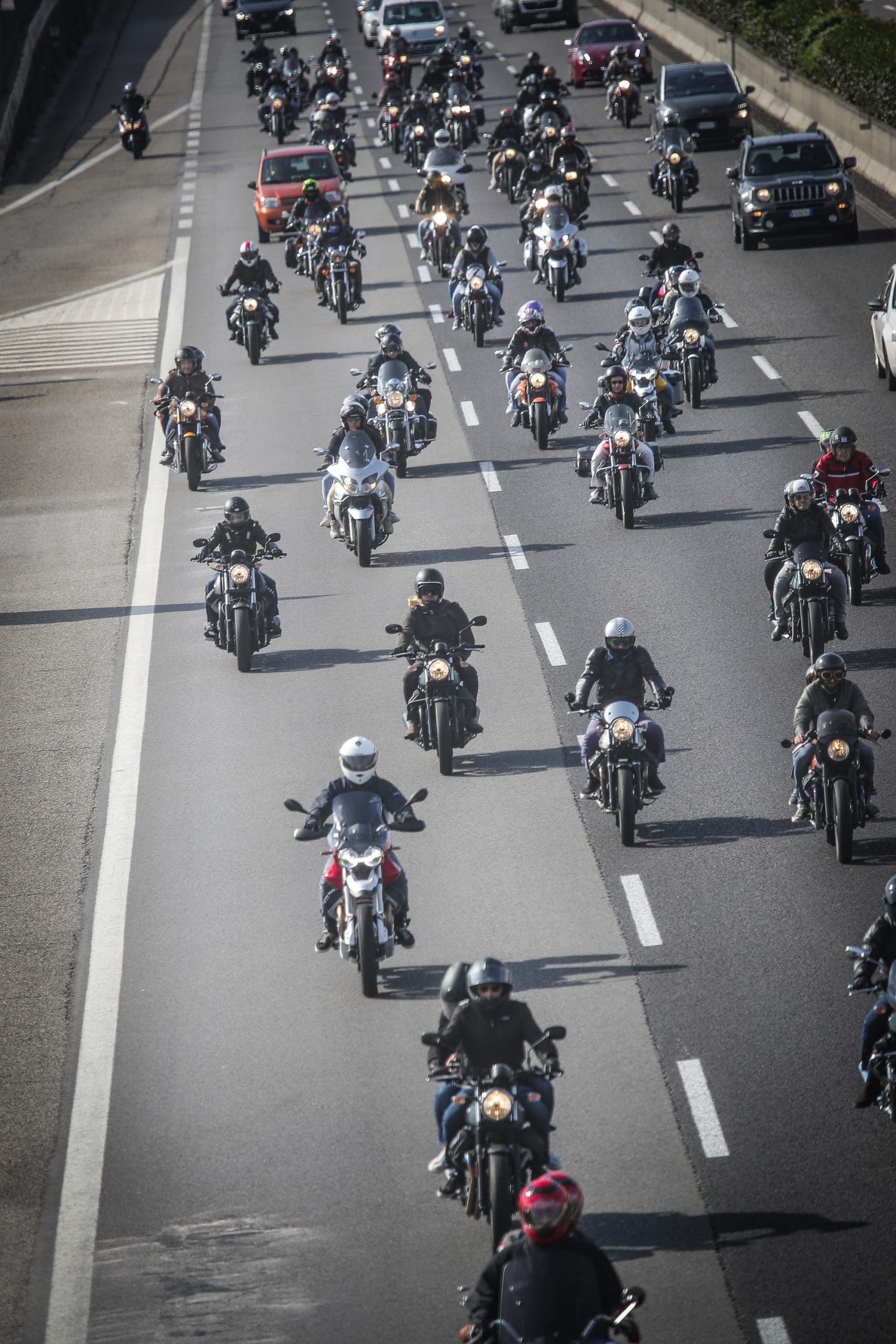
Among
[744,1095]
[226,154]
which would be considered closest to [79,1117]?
[744,1095]

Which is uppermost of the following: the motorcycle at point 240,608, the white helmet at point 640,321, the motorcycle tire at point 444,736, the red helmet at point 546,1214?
the white helmet at point 640,321

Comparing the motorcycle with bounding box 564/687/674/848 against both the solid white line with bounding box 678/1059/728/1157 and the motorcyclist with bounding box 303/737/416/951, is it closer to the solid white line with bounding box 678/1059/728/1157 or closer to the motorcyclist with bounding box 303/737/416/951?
the motorcyclist with bounding box 303/737/416/951

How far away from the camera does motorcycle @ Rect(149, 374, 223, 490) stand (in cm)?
2553

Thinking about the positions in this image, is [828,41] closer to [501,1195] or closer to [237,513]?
[237,513]

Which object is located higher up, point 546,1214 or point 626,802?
point 626,802

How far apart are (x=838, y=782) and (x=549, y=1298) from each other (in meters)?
6.45

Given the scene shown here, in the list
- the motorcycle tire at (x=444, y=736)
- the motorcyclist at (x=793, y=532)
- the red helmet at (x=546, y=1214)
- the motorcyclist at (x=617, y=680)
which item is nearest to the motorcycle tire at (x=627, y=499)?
the motorcyclist at (x=793, y=532)

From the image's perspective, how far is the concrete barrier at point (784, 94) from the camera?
139 feet

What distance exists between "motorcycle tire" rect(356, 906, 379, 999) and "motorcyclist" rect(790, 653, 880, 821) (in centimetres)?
361

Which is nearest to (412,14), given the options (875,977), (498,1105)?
(875,977)

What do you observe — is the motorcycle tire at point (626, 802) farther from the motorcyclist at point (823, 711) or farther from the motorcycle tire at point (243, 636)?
the motorcycle tire at point (243, 636)

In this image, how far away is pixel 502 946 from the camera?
12.9m

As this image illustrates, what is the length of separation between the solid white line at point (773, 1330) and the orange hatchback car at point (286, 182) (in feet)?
113

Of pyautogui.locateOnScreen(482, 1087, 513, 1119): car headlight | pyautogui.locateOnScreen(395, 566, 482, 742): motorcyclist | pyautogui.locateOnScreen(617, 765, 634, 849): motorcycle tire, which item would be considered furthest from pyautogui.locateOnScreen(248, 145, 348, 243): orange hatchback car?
pyautogui.locateOnScreen(482, 1087, 513, 1119): car headlight
